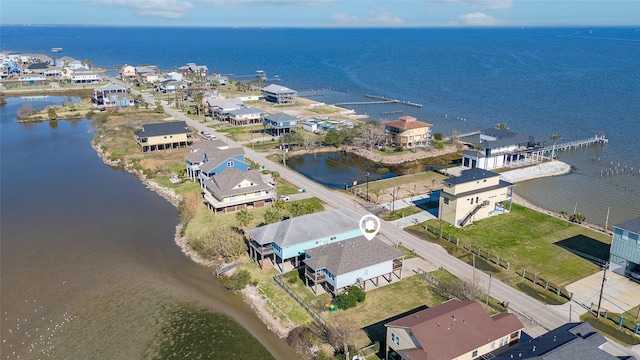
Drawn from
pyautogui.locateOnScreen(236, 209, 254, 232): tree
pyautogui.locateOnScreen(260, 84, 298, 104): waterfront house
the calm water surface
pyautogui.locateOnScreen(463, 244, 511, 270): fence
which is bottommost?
the calm water surface

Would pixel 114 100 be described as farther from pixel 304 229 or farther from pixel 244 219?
pixel 304 229

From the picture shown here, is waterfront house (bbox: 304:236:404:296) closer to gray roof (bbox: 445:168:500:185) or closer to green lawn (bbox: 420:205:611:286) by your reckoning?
green lawn (bbox: 420:205:611:286)

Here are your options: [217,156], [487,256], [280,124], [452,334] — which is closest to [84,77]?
[280,124]

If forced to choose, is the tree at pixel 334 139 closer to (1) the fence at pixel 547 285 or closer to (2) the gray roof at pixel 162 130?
(2) the gray roof at pixel 162 130

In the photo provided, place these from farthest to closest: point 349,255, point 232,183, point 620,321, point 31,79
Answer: point 31,79, point 232,183, point 349,255, point 620,321

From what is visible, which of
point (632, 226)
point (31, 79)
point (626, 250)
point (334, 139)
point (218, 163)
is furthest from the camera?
point (31, 79)

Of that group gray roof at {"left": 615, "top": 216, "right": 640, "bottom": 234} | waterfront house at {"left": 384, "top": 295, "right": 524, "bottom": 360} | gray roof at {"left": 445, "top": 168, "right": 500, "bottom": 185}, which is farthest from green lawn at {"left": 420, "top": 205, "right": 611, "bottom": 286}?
waterfront house at {"left": 384, "top": 295, "right": 524, "bottom": 360}

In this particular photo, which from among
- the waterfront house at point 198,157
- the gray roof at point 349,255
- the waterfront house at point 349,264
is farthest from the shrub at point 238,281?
the waterfront house at point 198,157
